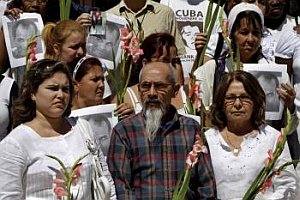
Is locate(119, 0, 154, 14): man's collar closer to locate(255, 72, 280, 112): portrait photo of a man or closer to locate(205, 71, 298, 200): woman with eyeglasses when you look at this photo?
locate(255, 72, 280, 112): portrait photo of a man

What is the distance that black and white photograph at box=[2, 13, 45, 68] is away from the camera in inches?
245

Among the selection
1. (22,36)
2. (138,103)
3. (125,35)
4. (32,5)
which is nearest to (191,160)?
(138,103)

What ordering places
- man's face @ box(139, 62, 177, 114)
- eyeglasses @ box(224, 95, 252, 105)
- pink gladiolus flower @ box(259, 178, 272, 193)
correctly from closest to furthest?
1. pink gladiolus flower @ box(259, 178, 272, 193)
2. man's face @ box(139, 62, 177, 114)
3. eyeglasses @ box(224, 95, 252, 105)

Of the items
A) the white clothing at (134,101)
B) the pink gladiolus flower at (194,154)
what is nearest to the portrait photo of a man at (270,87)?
the white clothing at (134,101)

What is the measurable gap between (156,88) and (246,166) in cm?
68

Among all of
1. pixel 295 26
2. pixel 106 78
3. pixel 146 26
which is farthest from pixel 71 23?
pixel 295 26

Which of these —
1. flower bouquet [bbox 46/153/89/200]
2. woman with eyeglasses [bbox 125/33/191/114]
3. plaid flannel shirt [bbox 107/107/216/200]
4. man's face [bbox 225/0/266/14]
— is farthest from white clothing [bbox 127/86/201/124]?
man's face [bbox 225/0/266/14]

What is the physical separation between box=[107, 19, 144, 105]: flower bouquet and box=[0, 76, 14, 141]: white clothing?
661 millimetres

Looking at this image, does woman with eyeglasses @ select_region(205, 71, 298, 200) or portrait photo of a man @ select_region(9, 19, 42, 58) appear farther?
portrait photo of a man @ select_region(9, 19, 42, 58)

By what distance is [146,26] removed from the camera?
690cm

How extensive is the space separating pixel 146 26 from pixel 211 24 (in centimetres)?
58

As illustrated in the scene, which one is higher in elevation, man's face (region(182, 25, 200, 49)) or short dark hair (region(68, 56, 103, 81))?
man's face (region(182, 25, 200, 49))

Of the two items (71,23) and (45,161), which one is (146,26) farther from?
(45,161)

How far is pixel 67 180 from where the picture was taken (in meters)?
4.57
